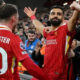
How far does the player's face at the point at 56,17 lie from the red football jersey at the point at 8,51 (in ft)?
4.27

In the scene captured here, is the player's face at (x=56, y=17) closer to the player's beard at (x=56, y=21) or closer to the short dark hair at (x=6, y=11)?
the player's beard at (x=56, y=21)

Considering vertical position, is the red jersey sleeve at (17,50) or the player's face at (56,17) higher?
the player's face at (56,17)

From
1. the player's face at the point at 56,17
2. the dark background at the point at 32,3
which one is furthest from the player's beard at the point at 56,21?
the dark background at the point at 32,3

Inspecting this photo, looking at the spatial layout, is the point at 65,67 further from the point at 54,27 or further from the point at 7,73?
the point at 7,73

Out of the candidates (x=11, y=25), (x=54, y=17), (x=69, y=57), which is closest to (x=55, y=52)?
(x=69, y=57)

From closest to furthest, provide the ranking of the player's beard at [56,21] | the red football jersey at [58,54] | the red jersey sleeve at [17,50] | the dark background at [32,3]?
the red jersey sleeve at [17,50], the red football jersey at [58,54], the player's beard at [56,21], the dark background at [32,3]

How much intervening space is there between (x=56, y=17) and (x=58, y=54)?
615mm

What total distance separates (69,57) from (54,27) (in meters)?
0.55

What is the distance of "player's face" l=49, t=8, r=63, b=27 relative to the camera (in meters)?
4.05

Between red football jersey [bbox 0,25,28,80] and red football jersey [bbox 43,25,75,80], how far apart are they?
1091 millimetres

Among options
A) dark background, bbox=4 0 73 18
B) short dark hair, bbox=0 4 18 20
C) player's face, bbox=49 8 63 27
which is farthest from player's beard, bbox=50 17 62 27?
dark background, bbox=4 0 73 18

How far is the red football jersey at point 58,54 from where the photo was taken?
3.86 m

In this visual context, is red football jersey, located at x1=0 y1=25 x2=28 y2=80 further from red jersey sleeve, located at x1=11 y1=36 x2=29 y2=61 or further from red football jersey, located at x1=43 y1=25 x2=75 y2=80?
red football jersey, located at x1=43 y1=25 x2=75 y2=80

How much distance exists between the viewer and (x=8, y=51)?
9.36 ft
